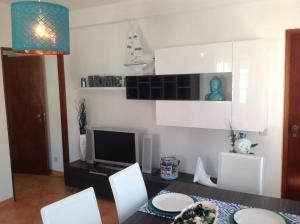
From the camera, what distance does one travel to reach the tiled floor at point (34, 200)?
3271 mm

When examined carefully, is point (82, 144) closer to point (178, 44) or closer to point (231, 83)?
point (178, 44)

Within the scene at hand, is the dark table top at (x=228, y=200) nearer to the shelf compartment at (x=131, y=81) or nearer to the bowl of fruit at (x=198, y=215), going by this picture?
the bowl of fruit at (x=198, y=215)

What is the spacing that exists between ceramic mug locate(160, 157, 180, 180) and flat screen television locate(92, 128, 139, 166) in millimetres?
435

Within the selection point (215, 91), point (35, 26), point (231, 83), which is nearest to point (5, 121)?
point (35, 26)

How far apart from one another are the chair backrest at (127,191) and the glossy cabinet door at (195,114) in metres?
1.08

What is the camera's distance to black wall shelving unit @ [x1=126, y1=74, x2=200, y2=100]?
3.12 meters

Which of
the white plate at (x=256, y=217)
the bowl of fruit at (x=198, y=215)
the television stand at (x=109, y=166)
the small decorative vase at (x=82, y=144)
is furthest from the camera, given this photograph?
the small decorative vase at (x=82, y=144)

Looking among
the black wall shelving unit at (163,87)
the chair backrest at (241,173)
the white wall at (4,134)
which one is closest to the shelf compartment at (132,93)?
the black wall shelving unit at (163,87)

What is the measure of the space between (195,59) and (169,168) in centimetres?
128

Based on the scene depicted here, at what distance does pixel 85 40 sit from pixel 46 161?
2.13m

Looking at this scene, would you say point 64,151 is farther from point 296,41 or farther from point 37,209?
point 296,41

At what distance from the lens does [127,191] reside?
206 centimetres

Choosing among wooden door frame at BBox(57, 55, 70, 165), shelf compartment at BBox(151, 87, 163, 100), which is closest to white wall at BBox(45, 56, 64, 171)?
wooden door frame at BBox(57, 55, 70, 165)

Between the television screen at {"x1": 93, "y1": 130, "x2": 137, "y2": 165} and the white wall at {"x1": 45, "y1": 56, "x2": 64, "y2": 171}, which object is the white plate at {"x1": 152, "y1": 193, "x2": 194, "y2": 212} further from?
the white wall at {"x1": 45, "y1": 56, "x2": 64, "y2": 171}
